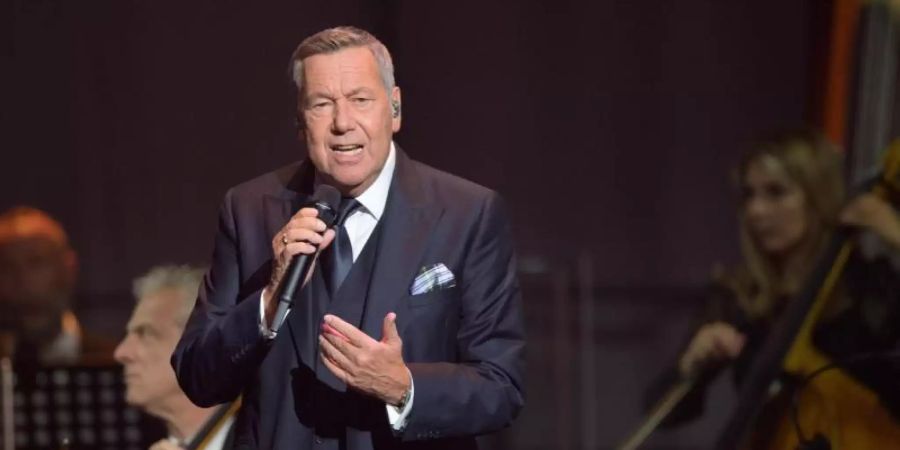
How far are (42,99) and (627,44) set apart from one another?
163 cm

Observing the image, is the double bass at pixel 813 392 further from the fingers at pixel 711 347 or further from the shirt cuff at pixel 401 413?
the shirt cuff at pixel 401 413

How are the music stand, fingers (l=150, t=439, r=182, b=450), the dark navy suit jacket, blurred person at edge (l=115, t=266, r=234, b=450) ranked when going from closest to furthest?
1. the dark navy suit jacket
2. fingers (l=150, t=439, r=182, b=450)
3. blurred person at edge (l=115, t=266, r=234, b=450)
4. the music stand

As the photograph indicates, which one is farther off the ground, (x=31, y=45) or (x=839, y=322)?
(x=31, y=45)

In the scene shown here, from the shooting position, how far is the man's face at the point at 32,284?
13.5 ft

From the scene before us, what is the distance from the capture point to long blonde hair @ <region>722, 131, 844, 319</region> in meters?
3.65

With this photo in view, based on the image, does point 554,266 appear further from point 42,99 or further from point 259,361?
point 259,361

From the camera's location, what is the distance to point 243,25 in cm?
366

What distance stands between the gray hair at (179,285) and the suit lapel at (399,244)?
0.95 meters

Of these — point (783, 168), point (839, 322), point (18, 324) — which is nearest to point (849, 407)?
point (839, 322)

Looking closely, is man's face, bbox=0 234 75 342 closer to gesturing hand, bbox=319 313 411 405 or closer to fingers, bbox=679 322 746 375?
fingers, bbox=679 322 746 375

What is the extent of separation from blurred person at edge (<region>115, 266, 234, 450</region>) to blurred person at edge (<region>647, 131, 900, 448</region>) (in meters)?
1.09

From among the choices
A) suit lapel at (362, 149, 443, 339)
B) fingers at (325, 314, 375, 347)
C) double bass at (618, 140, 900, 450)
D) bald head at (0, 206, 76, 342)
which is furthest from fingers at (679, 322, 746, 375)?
fingers at (325, 314, 375, 347)

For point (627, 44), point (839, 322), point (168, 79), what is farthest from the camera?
point (627, 44)

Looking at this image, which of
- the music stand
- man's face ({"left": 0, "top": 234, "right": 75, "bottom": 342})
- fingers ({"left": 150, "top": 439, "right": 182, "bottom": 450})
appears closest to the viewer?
fingers ({"left": 150, "top": 439, "right": 182, "bottom": 450})
